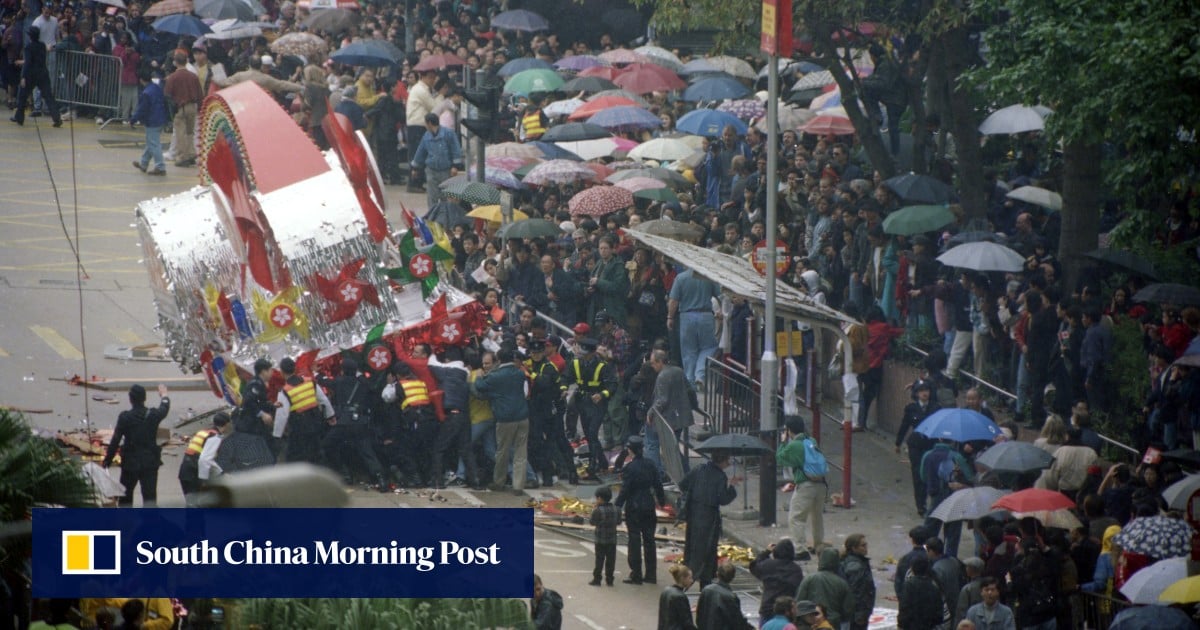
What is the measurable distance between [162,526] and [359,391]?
6936 millimetres

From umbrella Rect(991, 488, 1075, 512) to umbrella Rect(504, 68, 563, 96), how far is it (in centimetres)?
1743

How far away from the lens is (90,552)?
36.0 feet

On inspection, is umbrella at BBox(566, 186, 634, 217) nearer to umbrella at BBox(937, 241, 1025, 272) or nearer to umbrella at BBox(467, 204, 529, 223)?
umbrella at BBox(467, 204, 529, 223)

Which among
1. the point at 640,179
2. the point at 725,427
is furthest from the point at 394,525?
the point at 640,179

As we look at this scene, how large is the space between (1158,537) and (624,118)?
1627cm

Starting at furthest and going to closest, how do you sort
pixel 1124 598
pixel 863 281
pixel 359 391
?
pixel 863 281 → pixel 359 391 → pixel 1124 598

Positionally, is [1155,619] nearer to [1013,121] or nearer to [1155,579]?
[1155,579]

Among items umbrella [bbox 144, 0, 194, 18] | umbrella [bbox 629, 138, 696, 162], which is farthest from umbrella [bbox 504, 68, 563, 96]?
umbrella [bbox 144, 0, 194, 18]

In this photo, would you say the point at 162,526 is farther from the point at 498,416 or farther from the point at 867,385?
the point at 867,385

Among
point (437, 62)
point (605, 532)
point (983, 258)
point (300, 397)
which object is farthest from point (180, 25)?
point (605, 532)

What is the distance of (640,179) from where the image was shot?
25359mm

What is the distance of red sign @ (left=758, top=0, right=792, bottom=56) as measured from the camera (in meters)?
17.9

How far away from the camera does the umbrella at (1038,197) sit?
22.4 metres

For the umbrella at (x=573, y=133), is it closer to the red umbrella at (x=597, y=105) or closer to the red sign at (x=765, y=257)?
the red umbrella at (x=597, y=105)
